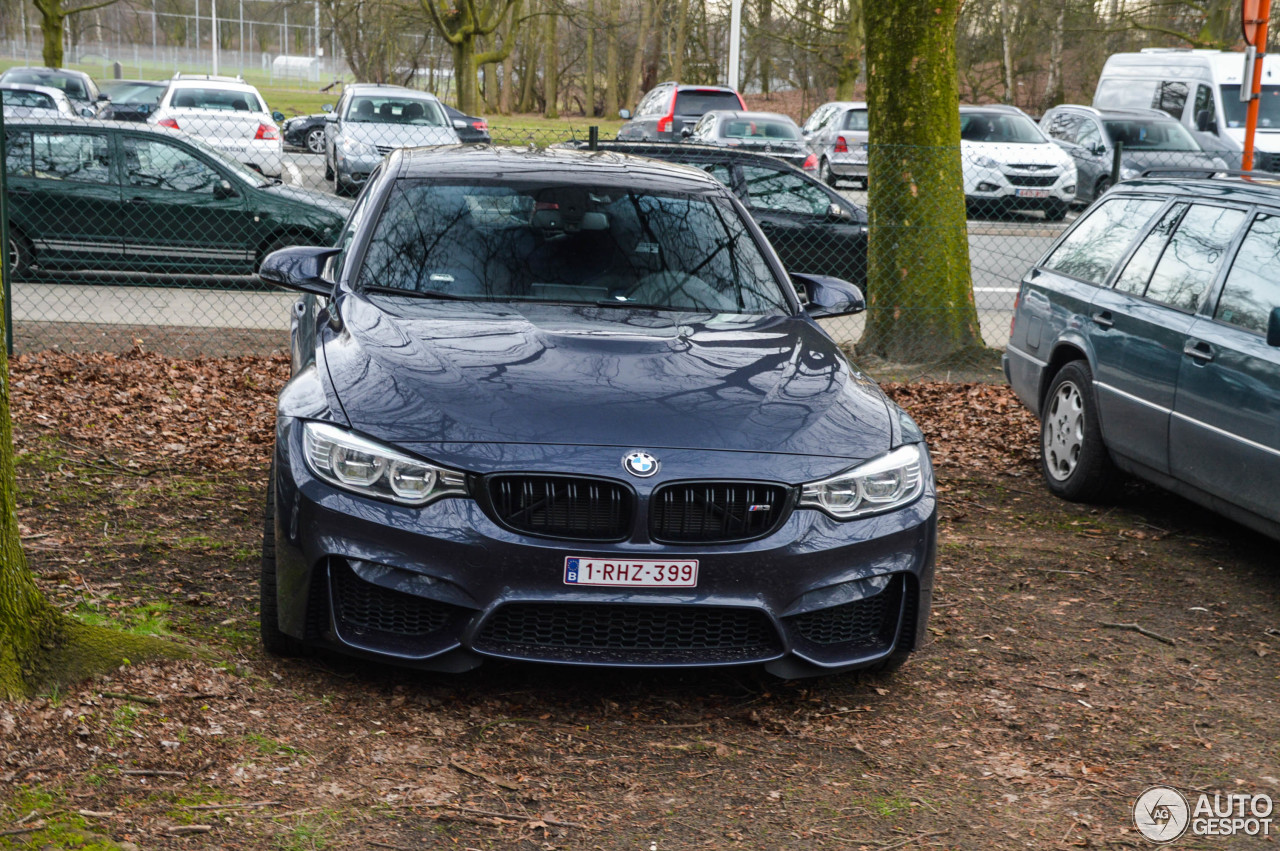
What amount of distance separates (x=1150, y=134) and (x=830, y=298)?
63.0ft

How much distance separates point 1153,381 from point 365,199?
3.47 metres

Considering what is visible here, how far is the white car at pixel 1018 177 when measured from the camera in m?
20.0

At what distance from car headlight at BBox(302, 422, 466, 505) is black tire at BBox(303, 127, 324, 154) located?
26.7 metres

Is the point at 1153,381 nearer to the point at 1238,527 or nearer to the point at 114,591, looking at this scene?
the point at 1238,527

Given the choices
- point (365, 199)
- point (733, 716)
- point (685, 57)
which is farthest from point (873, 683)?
point (685, 57)

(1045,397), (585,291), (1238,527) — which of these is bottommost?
(1238,527)

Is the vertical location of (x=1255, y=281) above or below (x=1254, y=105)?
below

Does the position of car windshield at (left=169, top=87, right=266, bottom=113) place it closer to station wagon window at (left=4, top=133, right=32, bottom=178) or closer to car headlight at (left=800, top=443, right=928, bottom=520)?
station wagon window at (left=4, top=133, right=32, bottom=178)

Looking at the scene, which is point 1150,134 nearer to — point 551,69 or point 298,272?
point 298,272

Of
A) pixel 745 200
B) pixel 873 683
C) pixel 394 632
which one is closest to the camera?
pixel 394 632

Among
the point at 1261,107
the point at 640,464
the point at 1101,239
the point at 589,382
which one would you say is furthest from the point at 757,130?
the point at 640,464

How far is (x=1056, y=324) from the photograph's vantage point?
22.6ft

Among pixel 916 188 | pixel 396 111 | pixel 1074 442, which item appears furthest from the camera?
pixel 396 111

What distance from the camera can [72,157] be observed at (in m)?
12.0
